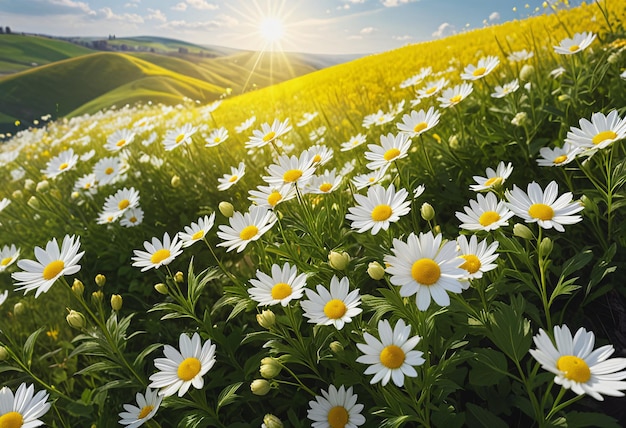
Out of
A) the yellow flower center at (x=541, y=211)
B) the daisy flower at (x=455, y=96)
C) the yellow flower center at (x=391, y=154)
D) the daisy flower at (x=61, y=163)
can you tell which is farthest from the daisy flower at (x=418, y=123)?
the daisy flower at (x=61, y=163)

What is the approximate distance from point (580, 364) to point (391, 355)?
1.37 ft

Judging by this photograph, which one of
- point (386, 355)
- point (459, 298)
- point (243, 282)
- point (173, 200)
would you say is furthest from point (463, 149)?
point (173, 200)

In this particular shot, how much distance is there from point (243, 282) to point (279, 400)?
48 cm

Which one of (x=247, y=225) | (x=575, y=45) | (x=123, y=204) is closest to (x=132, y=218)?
(x=123, y=204)

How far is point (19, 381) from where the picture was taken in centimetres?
189

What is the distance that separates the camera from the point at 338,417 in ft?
4.35

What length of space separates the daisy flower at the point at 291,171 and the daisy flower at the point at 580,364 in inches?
41.2

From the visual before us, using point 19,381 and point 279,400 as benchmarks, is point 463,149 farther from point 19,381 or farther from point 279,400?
point 19,381

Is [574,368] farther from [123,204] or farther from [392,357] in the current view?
[123,204]

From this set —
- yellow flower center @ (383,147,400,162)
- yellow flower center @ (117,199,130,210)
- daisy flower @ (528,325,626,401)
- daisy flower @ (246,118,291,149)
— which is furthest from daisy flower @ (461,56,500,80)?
yellow flower center @ (117,199,130,210)

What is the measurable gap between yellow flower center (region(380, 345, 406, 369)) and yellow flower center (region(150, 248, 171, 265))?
1.01m

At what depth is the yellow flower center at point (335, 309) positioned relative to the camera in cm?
129

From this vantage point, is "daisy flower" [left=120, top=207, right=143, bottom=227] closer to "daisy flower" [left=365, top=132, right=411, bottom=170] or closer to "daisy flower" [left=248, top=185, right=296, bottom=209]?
"daisy flower" [left=248, top=185, right=296, bottom=209]

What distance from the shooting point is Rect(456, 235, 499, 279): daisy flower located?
1.26 metres
